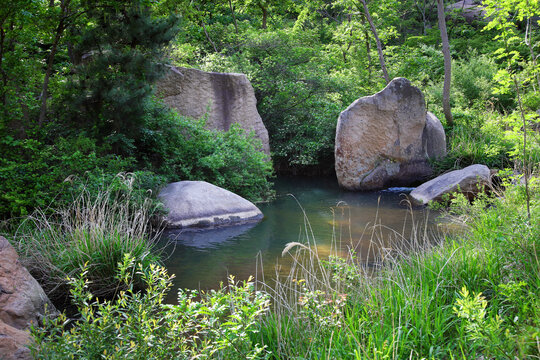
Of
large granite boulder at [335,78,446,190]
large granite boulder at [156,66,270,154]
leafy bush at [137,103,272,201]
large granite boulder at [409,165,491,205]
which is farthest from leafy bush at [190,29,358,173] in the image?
large granite boulder at [409,165,491,205]

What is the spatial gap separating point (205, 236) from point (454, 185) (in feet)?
15.4

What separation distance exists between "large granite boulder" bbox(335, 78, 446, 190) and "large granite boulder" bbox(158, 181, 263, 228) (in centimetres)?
349

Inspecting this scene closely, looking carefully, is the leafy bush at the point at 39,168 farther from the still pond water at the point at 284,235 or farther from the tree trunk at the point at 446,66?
the tree trunk at the point at 446,66

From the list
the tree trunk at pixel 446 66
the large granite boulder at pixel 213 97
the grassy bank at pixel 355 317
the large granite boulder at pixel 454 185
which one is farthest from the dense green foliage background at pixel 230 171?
the large granite boulder at pixel 213 97

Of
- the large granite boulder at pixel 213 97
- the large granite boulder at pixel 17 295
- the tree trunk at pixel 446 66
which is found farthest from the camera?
the tree trunk at pixel 446 66

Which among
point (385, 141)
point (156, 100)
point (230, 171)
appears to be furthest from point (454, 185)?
point (156, 100)

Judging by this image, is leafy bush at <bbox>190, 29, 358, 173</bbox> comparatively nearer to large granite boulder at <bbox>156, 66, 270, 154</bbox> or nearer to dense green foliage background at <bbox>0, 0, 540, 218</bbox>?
dense green foliage background at <bbox>0, 0, 540, 218</bbox>

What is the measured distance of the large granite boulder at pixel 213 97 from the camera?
10.9m

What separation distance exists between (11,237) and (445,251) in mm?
4534

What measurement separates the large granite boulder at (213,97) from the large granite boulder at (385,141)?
2522 millimetres

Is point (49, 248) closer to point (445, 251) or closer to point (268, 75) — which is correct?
point (445, 251)

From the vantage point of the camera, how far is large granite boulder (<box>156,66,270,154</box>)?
10930 millimetres

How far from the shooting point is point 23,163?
6.55 m

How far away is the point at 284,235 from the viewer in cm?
723
